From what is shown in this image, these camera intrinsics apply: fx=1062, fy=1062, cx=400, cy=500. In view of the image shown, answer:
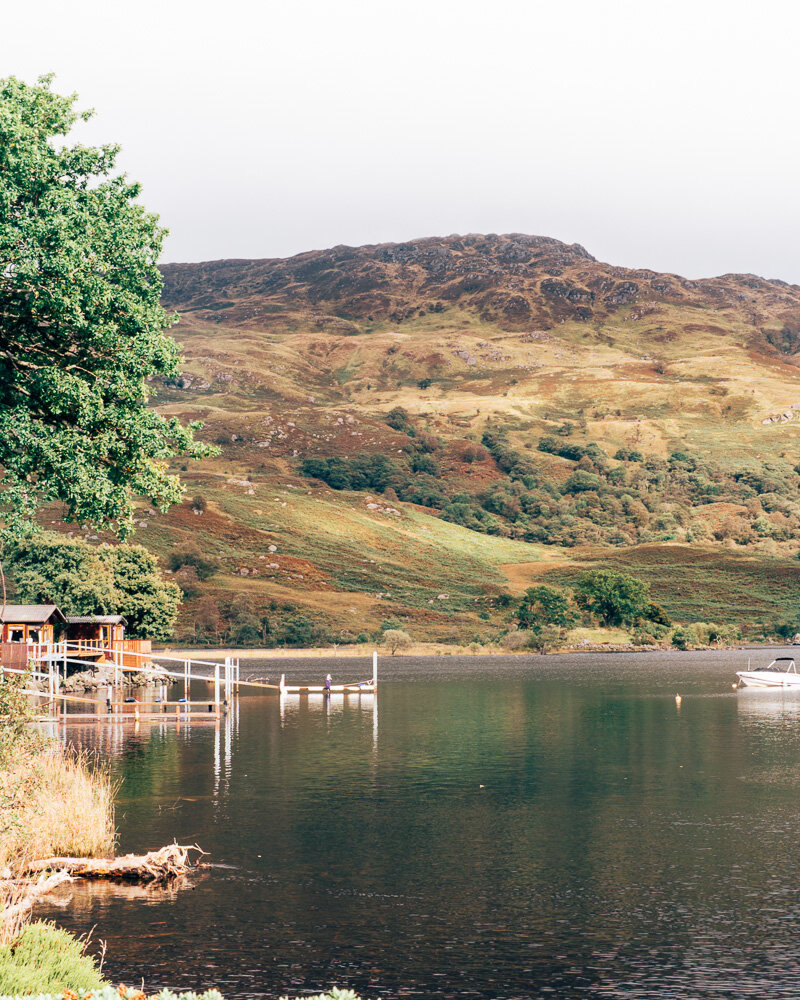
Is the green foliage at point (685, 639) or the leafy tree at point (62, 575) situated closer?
the leafy tree at point (62, 575)

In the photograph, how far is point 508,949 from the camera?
24.5 meters

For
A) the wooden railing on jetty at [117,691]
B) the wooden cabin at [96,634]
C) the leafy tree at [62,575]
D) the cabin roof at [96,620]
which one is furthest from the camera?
the leafy tree at [62,575]

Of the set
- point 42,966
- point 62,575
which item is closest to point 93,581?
point 62,575

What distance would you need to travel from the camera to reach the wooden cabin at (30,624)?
9069 centimetres

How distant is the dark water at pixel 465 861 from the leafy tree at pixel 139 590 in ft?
161

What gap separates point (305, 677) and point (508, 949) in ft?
363

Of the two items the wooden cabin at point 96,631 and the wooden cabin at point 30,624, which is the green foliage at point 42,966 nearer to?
the wooden cabin at point 30,624

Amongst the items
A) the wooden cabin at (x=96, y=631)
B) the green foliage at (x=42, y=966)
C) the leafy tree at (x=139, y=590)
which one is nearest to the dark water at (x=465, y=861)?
the green foliage at (x=42, y=966)

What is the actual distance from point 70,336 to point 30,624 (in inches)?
2515

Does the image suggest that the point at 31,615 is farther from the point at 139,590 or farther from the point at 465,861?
the point at 465,861

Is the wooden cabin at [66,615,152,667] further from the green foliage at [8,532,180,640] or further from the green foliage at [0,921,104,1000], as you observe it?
the green foliage at [0,921,104,1000]

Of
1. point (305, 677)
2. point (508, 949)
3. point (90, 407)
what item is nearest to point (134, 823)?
point (90, 407)

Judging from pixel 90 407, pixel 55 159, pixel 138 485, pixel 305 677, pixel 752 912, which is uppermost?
pixel 55 159

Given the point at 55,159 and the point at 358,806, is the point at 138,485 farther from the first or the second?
the point at 358,806
